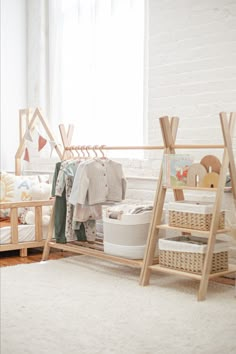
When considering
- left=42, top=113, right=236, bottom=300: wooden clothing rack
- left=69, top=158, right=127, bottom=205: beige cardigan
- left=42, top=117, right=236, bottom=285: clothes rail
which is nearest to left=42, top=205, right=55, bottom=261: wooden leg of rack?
left=42, top=117, right=236, bottom=285: clothes rail

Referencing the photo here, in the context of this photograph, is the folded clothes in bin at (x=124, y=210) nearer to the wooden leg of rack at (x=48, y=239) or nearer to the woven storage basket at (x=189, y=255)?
the woven storage basket at (x=189, y=255)

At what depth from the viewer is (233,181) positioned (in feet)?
9.61

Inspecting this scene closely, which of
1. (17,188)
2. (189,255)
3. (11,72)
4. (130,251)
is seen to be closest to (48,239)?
(17,188)

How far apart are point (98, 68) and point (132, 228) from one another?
1.70 meters

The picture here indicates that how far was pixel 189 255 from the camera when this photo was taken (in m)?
2.88

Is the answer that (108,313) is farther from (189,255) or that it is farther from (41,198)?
(41,198)

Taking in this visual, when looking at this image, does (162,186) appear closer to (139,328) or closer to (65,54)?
(139,328)

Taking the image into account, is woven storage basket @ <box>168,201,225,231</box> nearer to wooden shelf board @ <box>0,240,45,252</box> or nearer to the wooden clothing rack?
the wooden clothing rack

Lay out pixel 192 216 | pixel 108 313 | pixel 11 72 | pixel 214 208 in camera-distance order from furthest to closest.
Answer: pixel 11 72 → pixel 192 216 → pixel 214 208 → pixel 108 313

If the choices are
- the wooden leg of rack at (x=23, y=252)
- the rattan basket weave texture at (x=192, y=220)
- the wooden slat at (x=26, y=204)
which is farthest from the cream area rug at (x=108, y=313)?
the wooden slat at (x=26, y=204)

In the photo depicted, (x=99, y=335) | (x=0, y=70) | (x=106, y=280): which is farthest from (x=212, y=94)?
(x=0, y=70)

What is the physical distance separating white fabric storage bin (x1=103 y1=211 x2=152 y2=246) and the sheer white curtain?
96 centimetres

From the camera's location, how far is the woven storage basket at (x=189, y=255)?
9.31 ft

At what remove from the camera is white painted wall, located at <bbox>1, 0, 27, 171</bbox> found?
5.04 metres
